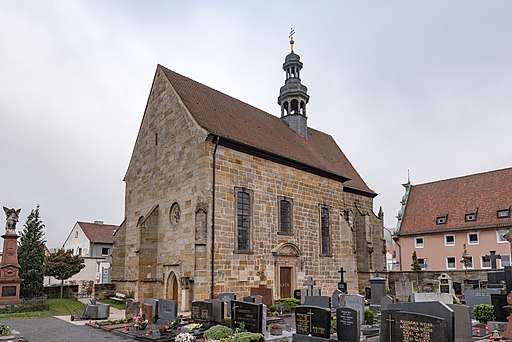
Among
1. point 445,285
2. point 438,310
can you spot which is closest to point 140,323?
point 438,310

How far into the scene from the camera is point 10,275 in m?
21.7

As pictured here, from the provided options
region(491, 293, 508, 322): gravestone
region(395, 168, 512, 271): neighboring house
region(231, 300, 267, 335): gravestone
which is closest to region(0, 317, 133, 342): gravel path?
region(231, 300, 267, 335): gravestone

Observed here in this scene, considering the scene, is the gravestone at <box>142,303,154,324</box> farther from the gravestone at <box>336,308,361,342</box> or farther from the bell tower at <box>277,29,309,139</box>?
the bell tower at <box>277,29,309,139</box>

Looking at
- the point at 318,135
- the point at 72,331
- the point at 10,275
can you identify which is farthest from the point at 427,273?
the point at 10,275

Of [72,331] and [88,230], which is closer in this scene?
[72,331]

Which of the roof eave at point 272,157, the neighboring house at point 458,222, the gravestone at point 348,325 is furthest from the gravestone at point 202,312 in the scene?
the neighboring house at point 458,222

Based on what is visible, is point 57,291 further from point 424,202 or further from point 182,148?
point 424,202

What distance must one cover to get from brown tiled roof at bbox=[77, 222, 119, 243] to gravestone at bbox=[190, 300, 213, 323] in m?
34.6

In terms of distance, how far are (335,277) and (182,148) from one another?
11953 mm

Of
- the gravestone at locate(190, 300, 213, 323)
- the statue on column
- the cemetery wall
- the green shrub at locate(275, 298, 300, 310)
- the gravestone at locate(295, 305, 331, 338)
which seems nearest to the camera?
the gravestone at locate(295, 305, 331, 338)

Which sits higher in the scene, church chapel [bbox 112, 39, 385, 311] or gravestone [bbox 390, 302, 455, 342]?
church chapel [bbox 112, 39, 385, 311]

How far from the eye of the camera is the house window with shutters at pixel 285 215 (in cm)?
2250

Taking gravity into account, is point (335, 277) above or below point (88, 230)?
below

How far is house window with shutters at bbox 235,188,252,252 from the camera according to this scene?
786 inches
